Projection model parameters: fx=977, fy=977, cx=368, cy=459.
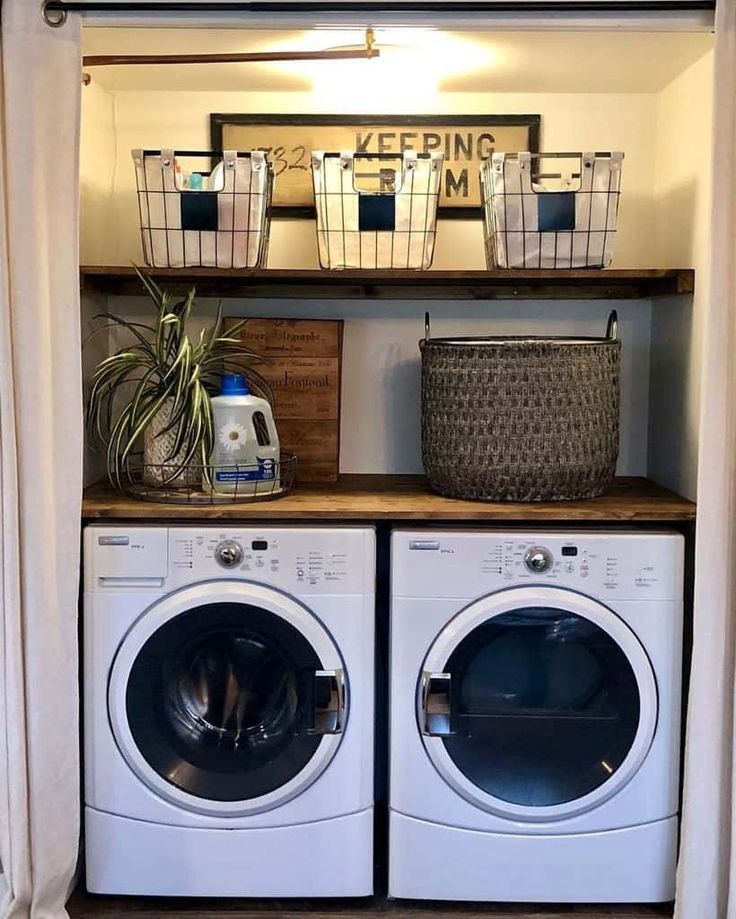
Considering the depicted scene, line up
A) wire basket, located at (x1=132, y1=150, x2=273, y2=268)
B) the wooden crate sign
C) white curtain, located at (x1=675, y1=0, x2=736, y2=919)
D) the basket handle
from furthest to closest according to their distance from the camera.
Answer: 1. the wooden crate sign
2. the basket handle
3. wire basket, located at (x1=132, y1=150, x2=273, y2=268)
4. white curtain, located at (x1=675, y1=0, x2=736, y2=919)

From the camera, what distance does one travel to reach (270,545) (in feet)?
6.79

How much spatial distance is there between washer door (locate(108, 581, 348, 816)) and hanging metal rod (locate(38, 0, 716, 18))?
1.17 metres

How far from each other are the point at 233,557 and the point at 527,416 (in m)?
0.70

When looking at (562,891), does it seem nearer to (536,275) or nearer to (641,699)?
(641,699)

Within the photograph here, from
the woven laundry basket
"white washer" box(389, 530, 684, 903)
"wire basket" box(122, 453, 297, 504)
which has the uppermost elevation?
the woven laundry basket

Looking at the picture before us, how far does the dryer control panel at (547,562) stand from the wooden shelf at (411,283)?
0.59 meters

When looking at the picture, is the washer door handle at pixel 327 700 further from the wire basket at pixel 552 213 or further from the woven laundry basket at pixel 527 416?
the wire basket at pixel 552 213

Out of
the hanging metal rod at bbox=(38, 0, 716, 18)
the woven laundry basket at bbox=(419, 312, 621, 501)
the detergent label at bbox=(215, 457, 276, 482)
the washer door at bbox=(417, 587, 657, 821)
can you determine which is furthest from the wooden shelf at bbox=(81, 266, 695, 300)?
the washer door at bbox=(417, 587, 657, 821)

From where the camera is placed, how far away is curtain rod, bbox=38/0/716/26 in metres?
1.92

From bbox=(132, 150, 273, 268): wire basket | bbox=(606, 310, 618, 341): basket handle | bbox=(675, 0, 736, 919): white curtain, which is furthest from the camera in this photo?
bbox=(606, 310, 618, 341): basket handle

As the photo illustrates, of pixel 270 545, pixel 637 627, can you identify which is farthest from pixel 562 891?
pixel 270 545

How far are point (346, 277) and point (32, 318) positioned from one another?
709 mm

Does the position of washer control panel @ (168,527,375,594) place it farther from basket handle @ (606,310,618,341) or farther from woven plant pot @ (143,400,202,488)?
basket handle @ (606,310,618,341)

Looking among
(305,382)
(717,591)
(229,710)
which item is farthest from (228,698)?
(717,591)
